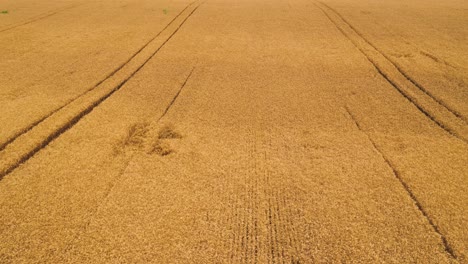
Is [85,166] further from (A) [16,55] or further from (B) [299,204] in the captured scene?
(A) [16,55]

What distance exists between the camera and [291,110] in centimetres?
384

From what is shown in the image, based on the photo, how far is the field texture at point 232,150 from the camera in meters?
2.21

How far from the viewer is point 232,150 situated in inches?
123

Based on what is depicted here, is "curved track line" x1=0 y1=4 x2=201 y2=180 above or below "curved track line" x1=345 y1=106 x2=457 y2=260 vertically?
above

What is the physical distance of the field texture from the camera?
7.25 ft

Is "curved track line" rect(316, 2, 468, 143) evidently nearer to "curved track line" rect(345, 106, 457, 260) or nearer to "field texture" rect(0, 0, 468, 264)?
"field texture" rect(0, 0, 468, 264)

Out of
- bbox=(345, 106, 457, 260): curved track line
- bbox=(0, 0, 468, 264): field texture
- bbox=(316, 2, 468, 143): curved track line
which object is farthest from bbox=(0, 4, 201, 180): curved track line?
bbox=(316, 2, 468, 143): curved track line

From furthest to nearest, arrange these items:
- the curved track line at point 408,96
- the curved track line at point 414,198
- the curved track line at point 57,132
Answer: the curved track line at point 408,96, the curved track line at point 57,132, the curved track line at point 414,198

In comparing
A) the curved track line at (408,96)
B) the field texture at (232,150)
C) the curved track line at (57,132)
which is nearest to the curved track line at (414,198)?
the field texture at (232,150)

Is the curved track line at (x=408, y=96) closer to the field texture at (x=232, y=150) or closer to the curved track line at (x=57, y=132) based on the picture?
the field texture at (x=232, y=150)

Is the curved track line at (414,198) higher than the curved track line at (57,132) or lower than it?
lower

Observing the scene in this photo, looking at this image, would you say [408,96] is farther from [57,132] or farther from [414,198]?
[57,132]

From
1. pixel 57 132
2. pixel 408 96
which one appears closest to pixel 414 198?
pixel 408 96

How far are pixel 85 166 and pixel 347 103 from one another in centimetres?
304
